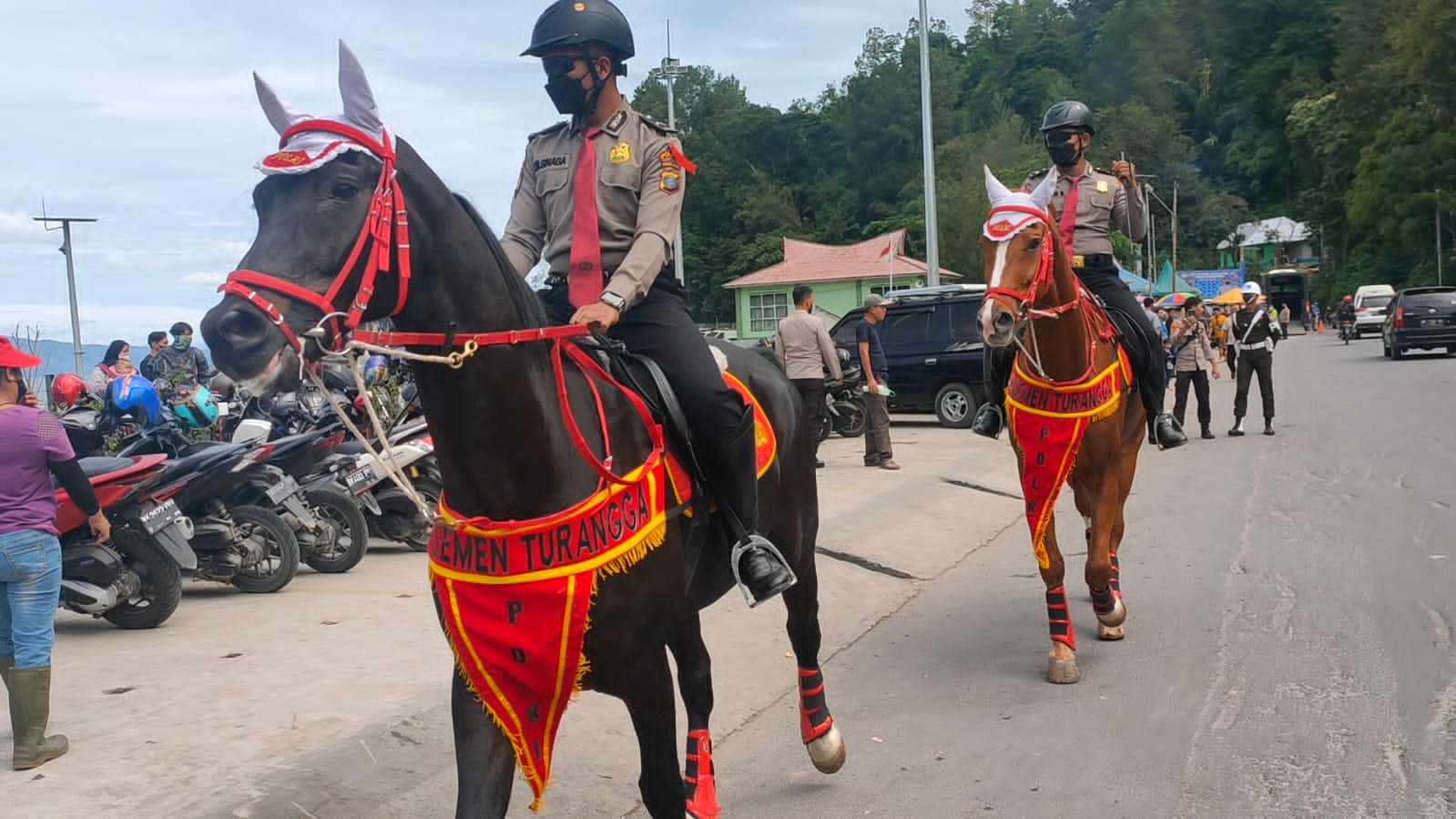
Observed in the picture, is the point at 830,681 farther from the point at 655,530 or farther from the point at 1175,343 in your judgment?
the point at 1175,343

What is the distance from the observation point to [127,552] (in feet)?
24.1

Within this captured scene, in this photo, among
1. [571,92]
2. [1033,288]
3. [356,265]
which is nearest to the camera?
[356,265]

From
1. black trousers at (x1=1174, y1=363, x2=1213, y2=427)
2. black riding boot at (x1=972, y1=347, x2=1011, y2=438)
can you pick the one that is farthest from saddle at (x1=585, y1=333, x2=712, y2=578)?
black trousers at (x1=1174, y1=363, x2=1213, y2=427)

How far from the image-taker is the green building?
54.6m

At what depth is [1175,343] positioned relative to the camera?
18.0 meters

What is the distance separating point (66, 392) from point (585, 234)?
8097 mm

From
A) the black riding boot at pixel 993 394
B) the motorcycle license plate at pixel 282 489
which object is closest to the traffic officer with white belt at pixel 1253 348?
Result: the black riding boot at pixel 993 394

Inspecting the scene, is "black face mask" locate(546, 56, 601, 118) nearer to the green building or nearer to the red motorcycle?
the red motorcycle

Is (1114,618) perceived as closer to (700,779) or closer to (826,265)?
(700,779)

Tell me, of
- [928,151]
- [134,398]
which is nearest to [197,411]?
[134,398]

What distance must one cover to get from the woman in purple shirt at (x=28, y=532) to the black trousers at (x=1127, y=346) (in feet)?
16.1

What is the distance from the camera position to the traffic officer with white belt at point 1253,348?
55.9 feet

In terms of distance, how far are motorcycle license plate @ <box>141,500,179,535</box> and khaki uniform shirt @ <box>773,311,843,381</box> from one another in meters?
7.49

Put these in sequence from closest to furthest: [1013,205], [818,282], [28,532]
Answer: [28,532]
[1013,205]
[818,282]
